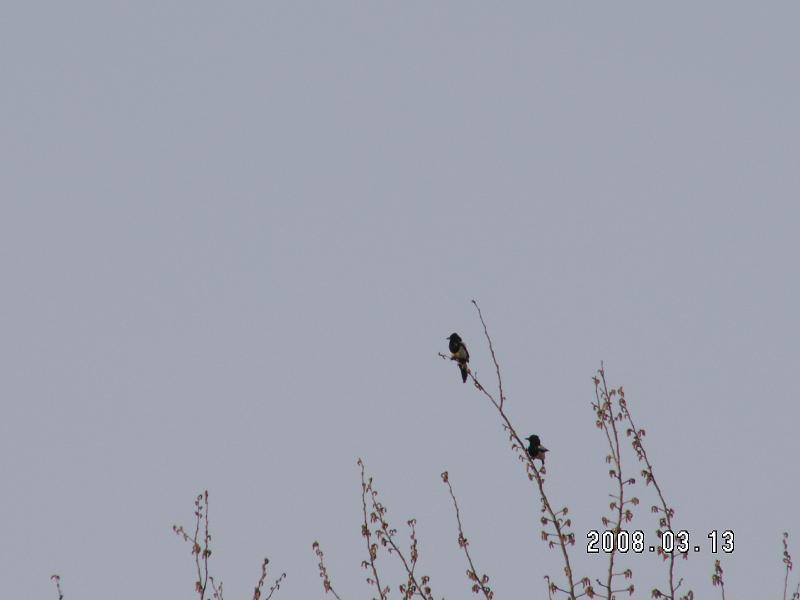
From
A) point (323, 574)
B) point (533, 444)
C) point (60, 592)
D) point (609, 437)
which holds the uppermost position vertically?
point (533, 444)

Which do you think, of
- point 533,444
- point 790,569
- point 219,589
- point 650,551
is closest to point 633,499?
point 650,551

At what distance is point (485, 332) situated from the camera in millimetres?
8148

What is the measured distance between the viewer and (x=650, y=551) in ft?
26.1

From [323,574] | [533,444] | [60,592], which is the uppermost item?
[533,444]

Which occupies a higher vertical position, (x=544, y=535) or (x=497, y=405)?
(x=497, y=405)

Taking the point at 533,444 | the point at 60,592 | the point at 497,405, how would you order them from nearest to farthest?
1. the point at 60,592
2. the point at 497,405
3. the point at 533,444

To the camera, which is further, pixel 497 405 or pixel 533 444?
pixel 533 444

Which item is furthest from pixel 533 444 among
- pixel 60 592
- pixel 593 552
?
pixel 60 592

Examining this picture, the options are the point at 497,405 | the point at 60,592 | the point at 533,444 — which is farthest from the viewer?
the point at 533,444

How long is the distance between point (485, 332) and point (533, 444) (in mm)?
5429

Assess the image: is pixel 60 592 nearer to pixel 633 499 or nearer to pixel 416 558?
pixel 416 558

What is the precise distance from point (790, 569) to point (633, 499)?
1019 millimetres

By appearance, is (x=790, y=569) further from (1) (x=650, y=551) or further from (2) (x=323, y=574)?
(2) (x=323, y=574)

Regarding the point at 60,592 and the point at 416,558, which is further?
the point at 416,558
